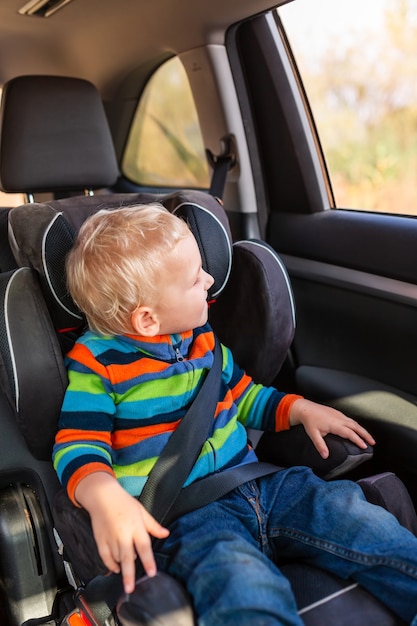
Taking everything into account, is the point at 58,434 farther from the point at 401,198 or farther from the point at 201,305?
the point at 401,198

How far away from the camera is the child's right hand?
3.89 feet

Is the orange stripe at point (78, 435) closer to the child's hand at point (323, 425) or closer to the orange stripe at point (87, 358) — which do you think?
the orange stripe at point (87, 358)

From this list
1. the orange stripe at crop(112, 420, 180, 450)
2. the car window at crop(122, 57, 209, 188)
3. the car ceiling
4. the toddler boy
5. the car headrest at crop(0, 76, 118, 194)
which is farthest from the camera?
the car window at crop(122, 57, 209, 188)

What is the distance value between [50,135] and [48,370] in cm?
107

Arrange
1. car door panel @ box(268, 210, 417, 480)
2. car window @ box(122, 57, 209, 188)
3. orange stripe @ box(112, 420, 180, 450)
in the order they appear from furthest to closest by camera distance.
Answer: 1. car window @ box(122, 57, 209, 188)
2. car door panel @ box(268, 210, 417, 480)
3. orange stripe @ box(112, 420, 180, 450)

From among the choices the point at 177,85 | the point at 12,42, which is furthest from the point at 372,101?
the point at 12,42

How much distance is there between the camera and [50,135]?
Result: 7.21 feet

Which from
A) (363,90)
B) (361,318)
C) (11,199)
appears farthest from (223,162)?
(11,199)

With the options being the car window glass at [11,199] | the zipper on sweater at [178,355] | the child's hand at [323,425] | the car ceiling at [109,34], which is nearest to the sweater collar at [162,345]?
the zipper on sweater at [178,355]

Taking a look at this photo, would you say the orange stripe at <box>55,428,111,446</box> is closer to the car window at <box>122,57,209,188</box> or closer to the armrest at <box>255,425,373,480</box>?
the armrest at <box>255,425,373,480</box>

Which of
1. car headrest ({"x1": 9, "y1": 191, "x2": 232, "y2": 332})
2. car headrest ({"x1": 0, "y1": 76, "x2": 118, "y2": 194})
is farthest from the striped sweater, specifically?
car headrest ({"x1": 0, "y1": 76, "x2": 118, "y2": 194})

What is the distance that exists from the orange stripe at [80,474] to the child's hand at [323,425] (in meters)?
0.51

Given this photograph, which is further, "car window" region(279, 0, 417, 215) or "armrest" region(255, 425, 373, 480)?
"car window" region(279, 0, 417, 215)

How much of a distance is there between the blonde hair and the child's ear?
1 cm
